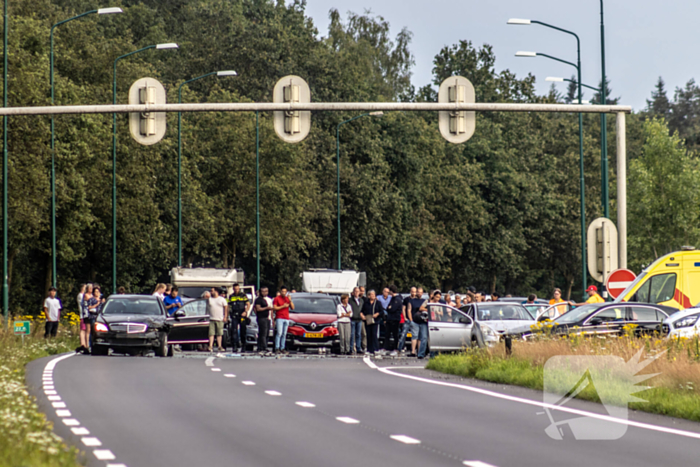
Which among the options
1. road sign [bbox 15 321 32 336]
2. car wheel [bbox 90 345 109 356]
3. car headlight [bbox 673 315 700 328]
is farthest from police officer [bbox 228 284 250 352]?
car headlight [bbox 673 315 700 328]

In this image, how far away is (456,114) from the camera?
63.0 feet

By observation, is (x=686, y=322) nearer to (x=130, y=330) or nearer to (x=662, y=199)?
(x=130, y=330)

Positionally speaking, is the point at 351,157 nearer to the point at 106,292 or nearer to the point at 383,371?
the point at 106,292

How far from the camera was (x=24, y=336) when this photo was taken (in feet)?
99.8

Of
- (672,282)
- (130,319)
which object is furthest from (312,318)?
(672,282)

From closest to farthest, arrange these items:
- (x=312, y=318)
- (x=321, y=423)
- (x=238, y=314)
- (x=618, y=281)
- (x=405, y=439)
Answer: (x=405, y=439) → (x=321, y=423) → (x=618, y=281) → (x=312, y=318) → (x=238, y=314)

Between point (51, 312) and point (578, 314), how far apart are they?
14365 mm

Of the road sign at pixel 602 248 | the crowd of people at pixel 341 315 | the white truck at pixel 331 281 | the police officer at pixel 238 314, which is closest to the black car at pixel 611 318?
the road sign at pixel 602 248

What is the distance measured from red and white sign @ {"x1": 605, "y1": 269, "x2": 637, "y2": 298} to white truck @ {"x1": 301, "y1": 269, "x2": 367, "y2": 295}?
65.0 ft

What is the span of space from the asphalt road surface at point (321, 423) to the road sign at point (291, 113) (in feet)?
12.9

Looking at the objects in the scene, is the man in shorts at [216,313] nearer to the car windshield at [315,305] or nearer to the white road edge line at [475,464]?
the car windshield at [315,305]

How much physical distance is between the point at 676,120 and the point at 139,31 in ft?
300

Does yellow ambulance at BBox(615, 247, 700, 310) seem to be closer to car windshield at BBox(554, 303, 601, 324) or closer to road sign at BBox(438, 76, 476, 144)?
car windshield at BBox(554, 303, 601, 324)

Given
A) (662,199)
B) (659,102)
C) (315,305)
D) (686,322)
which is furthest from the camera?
(659,102)
